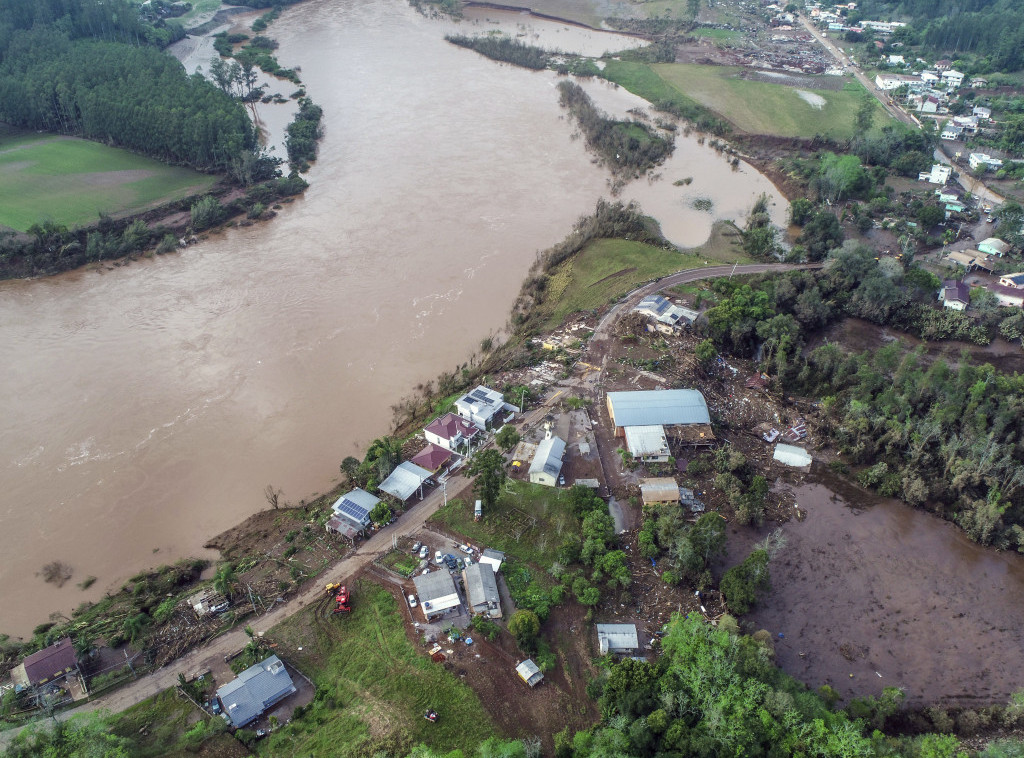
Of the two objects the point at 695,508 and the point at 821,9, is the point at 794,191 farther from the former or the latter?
the point at 821,9

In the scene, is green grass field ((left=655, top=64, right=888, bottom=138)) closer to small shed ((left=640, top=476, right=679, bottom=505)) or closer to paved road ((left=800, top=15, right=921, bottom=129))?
paved road ((left=800, top=15, right=921, bottom=129))

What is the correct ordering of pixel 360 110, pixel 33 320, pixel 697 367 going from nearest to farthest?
pixel 697 367, pixel 33 320, pixel 360 110

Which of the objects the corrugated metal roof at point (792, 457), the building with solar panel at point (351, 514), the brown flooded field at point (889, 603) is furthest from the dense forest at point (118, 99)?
the brown flooded field at point (889, 603)

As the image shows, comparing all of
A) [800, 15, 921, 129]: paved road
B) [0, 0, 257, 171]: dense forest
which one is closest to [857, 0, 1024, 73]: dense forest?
[800, 15, 921, 129]: paved road

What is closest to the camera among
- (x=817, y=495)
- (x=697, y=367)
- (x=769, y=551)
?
(x=769, y=551)

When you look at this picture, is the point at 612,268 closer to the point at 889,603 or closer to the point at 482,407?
the point at 482,407

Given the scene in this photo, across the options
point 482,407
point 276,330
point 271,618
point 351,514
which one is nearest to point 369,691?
point 271,618

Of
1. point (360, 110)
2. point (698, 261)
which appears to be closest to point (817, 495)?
point (698, 261)
